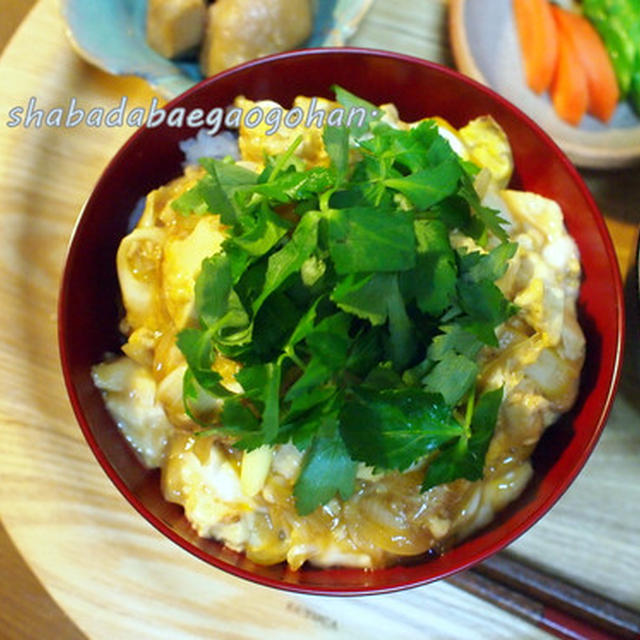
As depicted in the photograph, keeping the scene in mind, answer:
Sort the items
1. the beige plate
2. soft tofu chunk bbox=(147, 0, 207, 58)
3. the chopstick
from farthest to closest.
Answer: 1. soft tofu chunk bbox=(147, 0, 207, 58)
2. the beige plate
3. the chopstick

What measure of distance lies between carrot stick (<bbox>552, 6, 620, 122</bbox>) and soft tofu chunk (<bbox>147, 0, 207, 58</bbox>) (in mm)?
1003

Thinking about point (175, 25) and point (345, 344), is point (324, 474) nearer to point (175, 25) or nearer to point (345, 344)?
point (345, 344)

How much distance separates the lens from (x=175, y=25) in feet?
5.99

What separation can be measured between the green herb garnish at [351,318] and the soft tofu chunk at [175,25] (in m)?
0.83

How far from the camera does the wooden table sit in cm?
147

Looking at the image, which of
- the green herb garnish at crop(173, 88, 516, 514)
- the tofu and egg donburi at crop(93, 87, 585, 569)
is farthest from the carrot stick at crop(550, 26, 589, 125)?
the green herb garnish at crop(173, 88, 516, 514)

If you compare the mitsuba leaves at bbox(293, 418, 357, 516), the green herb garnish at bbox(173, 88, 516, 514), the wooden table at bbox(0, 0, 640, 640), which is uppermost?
the green herb garnish at bbox(173, 88, 516, 514)

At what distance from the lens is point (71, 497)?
1.52m

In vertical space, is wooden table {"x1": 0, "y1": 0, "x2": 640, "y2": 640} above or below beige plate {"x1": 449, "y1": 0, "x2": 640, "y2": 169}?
below

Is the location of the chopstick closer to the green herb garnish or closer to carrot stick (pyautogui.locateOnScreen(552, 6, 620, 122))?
the green herb garnish

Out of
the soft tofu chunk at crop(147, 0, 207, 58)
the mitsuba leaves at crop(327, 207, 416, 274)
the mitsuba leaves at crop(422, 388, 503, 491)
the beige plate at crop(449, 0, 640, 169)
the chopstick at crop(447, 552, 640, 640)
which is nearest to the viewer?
the mitsuba leaves at crop(327, 207, 416, 274)

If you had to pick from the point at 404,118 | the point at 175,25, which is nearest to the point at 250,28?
the point at 175,25

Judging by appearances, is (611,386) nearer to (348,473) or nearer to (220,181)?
(348,473)

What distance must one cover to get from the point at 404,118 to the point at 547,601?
109 centimetres
